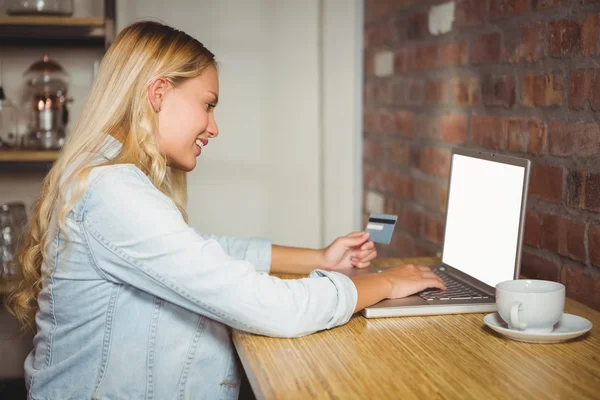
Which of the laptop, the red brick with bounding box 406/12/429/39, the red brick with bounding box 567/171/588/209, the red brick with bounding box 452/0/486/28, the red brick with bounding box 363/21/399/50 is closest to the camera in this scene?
the laptop

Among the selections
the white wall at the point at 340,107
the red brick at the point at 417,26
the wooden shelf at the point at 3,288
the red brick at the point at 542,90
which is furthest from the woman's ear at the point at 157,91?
the white wall at the point at 340,107

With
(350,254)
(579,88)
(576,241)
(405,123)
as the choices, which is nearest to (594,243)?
(576,241)

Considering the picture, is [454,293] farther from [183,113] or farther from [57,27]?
[57,27]

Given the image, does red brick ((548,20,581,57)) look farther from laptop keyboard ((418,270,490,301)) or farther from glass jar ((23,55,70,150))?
glass jar ((23,55,70,150))

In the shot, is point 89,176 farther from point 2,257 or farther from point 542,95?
point 2,257

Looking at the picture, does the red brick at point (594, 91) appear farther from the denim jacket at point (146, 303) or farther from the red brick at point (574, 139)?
the denim jacket at point (146, 303)

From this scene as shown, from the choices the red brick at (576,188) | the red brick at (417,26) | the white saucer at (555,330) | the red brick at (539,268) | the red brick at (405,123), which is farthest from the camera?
the red brick at (405,123)

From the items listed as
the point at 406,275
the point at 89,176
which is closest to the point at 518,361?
the point at 406,275

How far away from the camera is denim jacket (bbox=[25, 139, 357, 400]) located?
116 centimetres

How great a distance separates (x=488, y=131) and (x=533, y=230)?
27cm

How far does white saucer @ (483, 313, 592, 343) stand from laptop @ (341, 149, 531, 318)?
107 mm

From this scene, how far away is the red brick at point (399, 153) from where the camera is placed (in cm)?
222

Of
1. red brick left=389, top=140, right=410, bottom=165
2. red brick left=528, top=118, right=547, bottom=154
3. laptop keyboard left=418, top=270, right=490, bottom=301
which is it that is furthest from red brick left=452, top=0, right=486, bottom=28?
laptop keyboard left=418, top=270, right=490, bottom=301

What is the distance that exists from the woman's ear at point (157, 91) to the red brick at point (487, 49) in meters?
0.76
